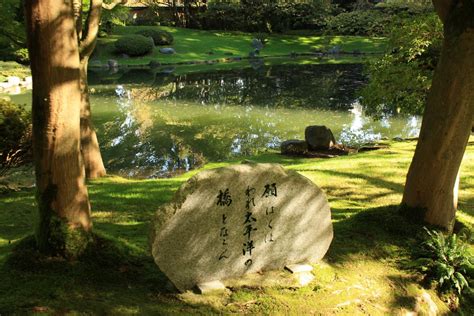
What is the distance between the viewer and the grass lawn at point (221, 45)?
40.7 m

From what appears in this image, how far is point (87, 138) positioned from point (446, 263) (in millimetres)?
7599

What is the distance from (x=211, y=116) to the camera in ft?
70.0

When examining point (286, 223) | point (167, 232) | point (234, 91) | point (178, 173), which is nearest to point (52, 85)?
point (167, 232)

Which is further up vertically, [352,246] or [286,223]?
[286,223]

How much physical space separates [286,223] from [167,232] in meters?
1.42

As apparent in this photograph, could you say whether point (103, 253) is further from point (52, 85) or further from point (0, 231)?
point (0, 231)

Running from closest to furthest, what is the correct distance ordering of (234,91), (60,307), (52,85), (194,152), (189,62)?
Answer: (60,307)
(52,85)
(194,152)
(234,91)
(189,62)

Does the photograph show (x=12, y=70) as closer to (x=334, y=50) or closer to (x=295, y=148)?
(x=295, y=148)

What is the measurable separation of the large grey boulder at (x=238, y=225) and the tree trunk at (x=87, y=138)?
6.02 metres

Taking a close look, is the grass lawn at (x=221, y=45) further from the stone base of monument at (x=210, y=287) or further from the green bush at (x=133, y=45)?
the stone base of monument at (x=210, y=287)

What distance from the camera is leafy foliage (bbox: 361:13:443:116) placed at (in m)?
11.4

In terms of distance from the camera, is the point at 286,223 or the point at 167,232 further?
the point at 286,223

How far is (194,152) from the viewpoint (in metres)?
15.6

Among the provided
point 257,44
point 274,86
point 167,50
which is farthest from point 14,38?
point 257,44
